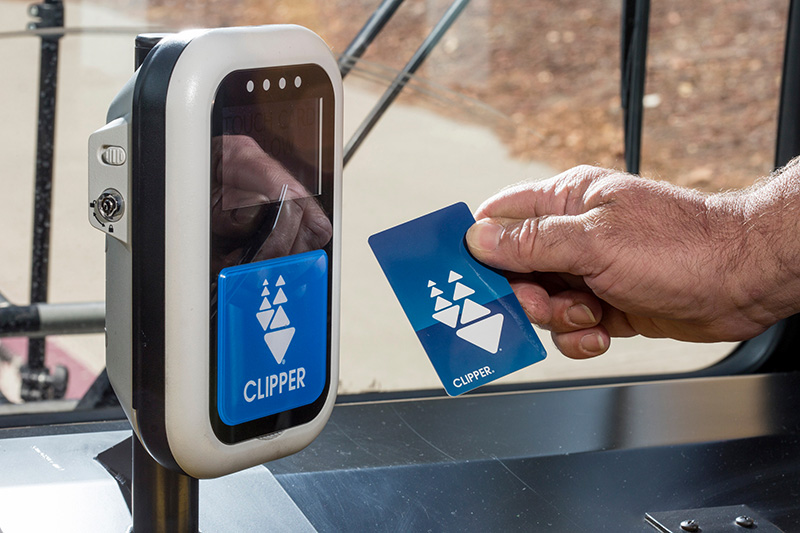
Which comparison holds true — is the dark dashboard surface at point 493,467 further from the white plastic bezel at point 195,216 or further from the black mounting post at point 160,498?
the white plastic bezel at point 195,216

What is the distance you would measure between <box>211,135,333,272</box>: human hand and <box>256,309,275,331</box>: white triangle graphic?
0.03 meters

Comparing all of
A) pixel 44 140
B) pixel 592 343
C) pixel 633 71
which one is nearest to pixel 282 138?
pixel 592 343

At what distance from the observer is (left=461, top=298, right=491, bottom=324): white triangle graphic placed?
0.79 meters

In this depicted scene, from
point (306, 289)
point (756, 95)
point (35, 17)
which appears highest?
point (35, 17)

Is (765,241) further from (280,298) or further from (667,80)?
(667,80)

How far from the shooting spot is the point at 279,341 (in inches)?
23.0

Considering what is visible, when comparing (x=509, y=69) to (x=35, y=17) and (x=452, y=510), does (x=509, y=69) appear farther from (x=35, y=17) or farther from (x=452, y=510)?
(x=452, y=510)

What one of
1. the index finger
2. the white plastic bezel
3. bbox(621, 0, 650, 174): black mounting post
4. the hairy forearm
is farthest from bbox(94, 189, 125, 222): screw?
bbox(621, 0, 650, 174): black mounting post

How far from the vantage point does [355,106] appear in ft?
3.72

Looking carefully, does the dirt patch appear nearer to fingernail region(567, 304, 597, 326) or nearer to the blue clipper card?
fingernail region(567, 304, 597, 326)

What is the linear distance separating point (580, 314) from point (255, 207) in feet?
1.61

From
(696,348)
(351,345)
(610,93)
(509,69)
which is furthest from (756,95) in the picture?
(351,345)

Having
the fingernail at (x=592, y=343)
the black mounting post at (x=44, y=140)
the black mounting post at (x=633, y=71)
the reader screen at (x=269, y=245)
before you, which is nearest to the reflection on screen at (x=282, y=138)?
the reader screen at (x=269, y=245)

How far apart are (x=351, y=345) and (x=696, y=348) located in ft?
2.05
